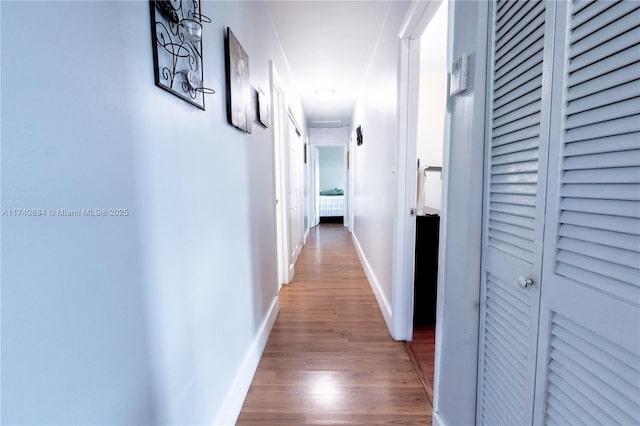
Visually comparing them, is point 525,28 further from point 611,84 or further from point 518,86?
point 611,84

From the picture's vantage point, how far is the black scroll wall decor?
0.76 m

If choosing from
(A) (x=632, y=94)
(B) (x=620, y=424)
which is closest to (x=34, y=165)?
(A) (x=632, y=94)

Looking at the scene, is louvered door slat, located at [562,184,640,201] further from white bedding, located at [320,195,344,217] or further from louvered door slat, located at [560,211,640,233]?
white bedding, located at [320,195,344,217]

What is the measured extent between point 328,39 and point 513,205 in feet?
7.95

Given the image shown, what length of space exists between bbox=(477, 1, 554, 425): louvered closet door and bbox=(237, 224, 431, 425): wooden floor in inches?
23.6

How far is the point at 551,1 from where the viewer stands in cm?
66

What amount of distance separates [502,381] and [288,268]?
2479 mm

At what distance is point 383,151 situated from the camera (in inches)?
97.3

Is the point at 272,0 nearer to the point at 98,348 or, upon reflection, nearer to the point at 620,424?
the point at 98,348

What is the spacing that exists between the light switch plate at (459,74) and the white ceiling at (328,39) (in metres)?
1.39

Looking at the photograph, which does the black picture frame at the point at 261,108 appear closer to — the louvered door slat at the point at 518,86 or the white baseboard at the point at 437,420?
the louvered door slat at the point at 518,86

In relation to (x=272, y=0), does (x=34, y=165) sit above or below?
below

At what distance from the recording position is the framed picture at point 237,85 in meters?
1.28

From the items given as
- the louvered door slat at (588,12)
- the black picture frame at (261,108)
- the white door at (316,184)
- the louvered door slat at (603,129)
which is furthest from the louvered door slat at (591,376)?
the white door at (316,184)
